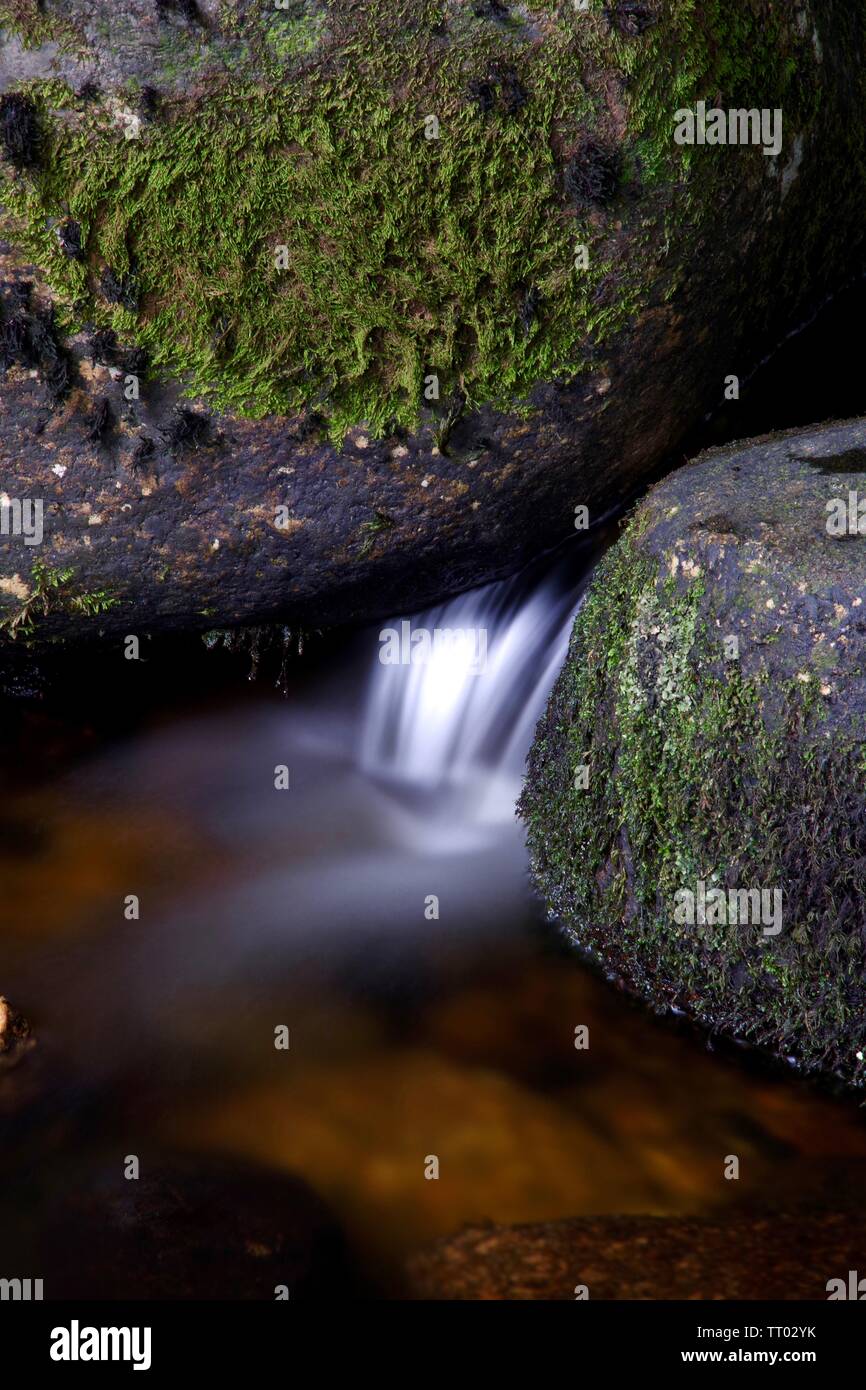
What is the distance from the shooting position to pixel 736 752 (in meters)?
3.19

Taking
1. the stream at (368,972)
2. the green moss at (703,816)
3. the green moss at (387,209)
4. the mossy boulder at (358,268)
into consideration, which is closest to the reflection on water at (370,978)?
the stream at (368,972)

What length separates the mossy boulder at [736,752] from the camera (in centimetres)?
308

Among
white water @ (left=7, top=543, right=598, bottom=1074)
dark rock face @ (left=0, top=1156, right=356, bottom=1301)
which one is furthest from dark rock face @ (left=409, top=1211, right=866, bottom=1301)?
white water @ (left=7, top=543, right=598, bottom=1074)

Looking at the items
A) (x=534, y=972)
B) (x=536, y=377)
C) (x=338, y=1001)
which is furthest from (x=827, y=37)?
(x=338, y=1001)

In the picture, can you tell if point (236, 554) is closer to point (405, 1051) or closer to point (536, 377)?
point (536, 377)

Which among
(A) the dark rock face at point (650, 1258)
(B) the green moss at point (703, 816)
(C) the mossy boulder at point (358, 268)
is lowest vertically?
(A) the dark rock face at point (650, 1258)

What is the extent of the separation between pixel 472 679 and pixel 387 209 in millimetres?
1801

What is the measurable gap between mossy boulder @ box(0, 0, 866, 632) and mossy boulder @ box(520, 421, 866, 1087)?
81 cm

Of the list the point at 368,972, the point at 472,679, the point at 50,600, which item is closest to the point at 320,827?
the point at 368,972

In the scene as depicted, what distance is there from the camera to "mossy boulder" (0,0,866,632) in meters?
3.56

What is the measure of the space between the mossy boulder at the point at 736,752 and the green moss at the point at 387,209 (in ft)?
2.85

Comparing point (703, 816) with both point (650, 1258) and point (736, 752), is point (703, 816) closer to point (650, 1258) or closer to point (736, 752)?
point (736, 752)

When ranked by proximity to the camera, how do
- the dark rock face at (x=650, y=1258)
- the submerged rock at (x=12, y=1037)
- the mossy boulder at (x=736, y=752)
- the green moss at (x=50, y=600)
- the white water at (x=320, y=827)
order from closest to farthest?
the dark rock face at (x=650, y=1258)
the mossy boulder at (x=736, y=752)
the submerged rock at (x=12, y=1037)
the white water at (x=320, y=827)
the green moss at (x=50, y=600)

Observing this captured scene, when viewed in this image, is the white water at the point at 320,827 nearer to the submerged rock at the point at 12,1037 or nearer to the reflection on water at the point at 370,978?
the reflection on water at the point at 370,978
